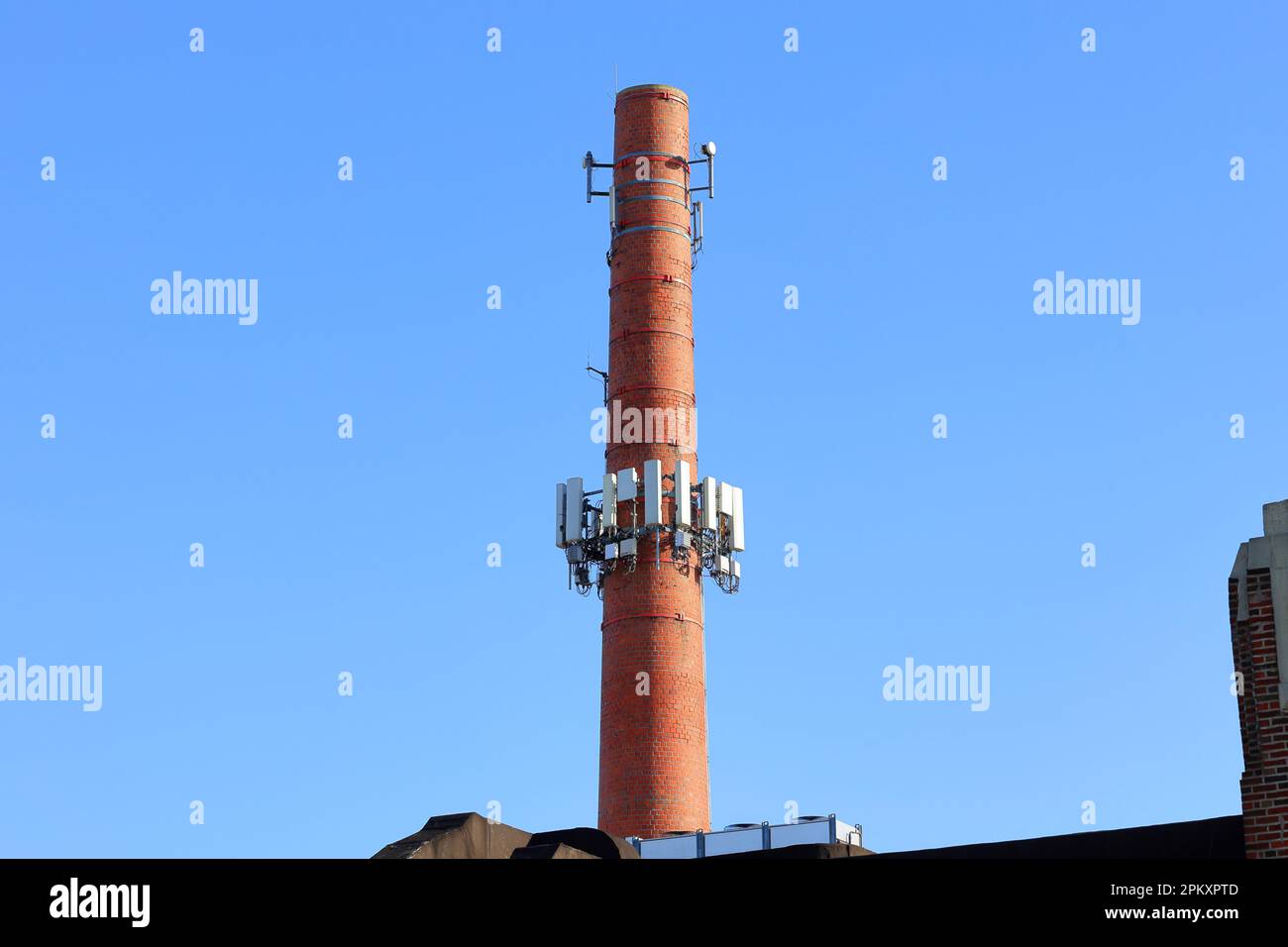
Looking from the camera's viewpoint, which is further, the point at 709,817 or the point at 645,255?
the point at 645,255

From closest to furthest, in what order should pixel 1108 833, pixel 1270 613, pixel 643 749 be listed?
pixel 1270 613, pixel 1108 833, pixel 643 749

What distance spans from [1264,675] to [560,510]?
27.6 metres

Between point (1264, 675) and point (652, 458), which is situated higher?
point (652, 458)

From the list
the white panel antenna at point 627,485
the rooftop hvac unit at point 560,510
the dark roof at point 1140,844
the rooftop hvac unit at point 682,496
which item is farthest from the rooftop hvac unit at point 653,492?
the dark roof at point 1140,844

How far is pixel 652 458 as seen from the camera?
45.5 metres

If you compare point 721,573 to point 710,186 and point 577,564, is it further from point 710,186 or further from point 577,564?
point 710,186

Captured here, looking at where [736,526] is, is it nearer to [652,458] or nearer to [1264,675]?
[652,458]

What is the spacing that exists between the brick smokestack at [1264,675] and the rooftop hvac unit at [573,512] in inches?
1040

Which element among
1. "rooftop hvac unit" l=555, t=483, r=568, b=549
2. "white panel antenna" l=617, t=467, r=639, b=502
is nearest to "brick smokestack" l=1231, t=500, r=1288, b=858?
"white panel antenna" l=617, t=467, r=639, b=502

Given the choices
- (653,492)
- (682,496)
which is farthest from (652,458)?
(682,496)

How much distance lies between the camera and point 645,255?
46344 millimetres
